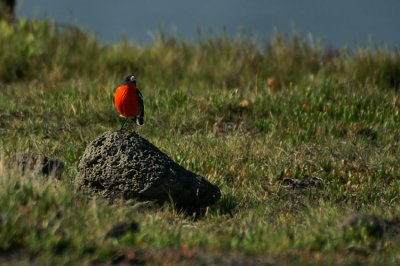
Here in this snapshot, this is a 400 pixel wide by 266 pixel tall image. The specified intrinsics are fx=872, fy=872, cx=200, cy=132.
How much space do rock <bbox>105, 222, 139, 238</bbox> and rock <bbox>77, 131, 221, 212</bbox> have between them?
170 centimetres

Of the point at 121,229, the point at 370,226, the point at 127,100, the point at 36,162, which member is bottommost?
the point at 370,226

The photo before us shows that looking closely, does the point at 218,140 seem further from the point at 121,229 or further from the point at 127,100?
the point at 121,229

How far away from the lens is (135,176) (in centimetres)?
778

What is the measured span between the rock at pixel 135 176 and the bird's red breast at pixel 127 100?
396mm

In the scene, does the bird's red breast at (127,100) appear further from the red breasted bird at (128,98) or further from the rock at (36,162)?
the rock at (36,162)

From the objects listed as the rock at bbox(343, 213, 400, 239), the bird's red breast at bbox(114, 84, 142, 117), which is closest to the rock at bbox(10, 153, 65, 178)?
the bird's red breast at bbox(114, 84, 142, 117)

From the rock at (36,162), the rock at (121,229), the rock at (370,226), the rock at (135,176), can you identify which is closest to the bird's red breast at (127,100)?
the rock at (135,176)

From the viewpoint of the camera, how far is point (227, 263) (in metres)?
5.40

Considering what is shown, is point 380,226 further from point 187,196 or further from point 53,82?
point 53,82

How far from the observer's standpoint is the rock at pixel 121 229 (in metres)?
5.87

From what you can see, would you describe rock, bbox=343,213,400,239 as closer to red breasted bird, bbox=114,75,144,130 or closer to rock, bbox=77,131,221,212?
rock, bbox=77,131,221,212

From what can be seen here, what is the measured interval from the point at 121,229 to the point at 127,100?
2522 mm

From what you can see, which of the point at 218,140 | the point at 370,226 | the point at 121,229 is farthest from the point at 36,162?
the point at 370,226

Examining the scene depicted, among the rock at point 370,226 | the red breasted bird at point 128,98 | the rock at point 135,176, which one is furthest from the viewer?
the red breasted bird at point 128,98
